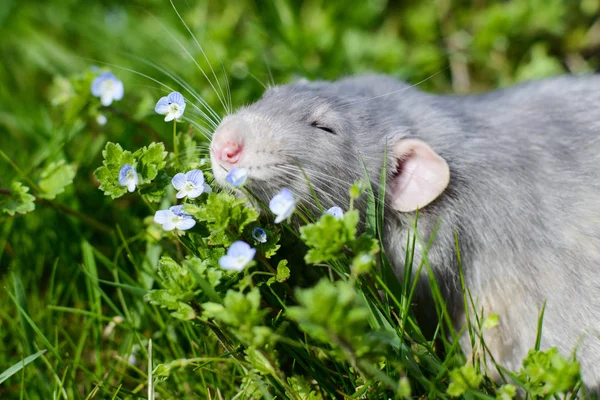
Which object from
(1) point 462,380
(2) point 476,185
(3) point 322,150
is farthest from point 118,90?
(1) point 462,380

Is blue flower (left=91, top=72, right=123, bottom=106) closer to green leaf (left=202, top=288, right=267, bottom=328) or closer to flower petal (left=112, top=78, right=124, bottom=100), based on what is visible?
flower petal (left=112, top=78, right=124, bottom=100)

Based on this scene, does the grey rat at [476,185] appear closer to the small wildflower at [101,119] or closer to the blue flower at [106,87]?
the blue flower at [106,87]

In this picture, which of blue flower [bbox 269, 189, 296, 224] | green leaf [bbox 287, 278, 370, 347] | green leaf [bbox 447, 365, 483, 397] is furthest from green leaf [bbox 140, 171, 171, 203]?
green leaf [bbox 447, 365, 483, 397]

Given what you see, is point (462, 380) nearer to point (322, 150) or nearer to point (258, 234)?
point (258, 234)

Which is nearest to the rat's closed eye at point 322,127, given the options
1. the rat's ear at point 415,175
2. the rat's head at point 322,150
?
the rat's head at point 322,150

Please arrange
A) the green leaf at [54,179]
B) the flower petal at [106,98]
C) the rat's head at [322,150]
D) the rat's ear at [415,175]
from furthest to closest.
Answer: the flower petal at [106,98] → the green leaf at [54,179] → the rat's ear at [415,175] → the rat's head at [322,150]

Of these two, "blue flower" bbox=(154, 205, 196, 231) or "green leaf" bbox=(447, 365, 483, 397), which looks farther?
"blue flower" bbox=(154, 205, 196, 231)
